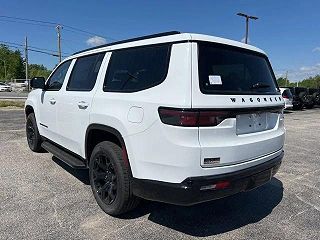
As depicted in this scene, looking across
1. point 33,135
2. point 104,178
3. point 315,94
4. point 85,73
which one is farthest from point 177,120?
point 315,94

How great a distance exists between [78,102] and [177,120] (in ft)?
6.16

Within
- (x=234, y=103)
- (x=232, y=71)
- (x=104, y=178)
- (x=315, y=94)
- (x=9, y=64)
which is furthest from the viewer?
(x=9, y=64)

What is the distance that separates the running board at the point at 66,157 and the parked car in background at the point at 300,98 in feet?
67.7

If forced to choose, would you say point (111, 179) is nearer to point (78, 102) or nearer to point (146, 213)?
point (146, 213)

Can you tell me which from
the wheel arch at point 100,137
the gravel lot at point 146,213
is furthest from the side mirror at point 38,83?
the wheel arch at point 100,137

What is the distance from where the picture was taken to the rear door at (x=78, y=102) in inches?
159

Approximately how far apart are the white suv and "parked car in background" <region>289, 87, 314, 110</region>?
68.4ft

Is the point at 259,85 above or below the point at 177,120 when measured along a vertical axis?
above

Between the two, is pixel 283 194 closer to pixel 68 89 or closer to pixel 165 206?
pixel 165 206

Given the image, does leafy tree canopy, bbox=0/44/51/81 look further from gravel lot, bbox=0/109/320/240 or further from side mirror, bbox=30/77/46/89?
gravel lot, bbox=0/109/320/240

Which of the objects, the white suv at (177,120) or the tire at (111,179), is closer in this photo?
the white suv at (177,120)

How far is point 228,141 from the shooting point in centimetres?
300

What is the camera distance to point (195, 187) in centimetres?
285

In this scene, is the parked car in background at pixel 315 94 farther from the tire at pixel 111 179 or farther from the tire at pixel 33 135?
the tire at pixel 111 179
